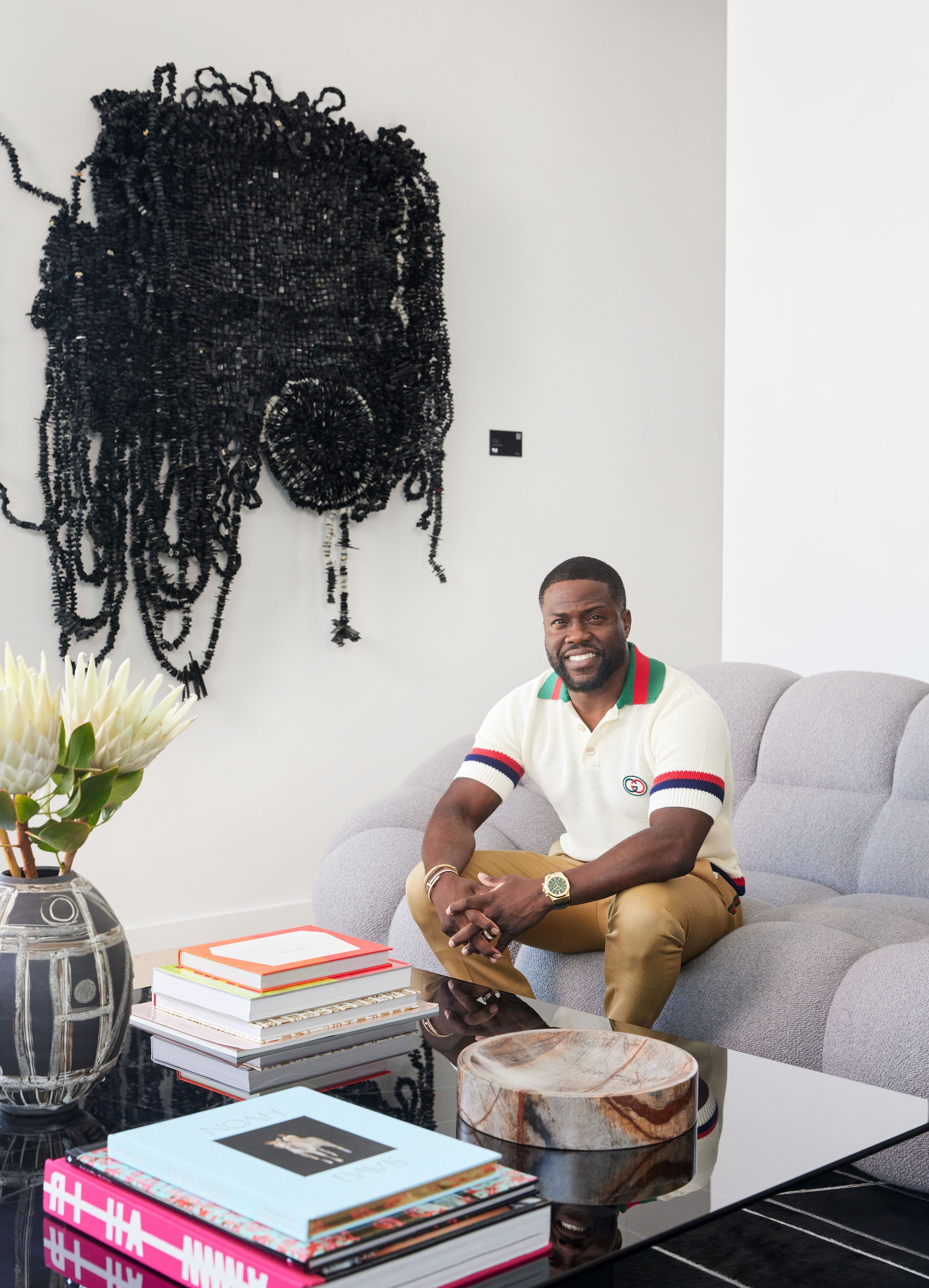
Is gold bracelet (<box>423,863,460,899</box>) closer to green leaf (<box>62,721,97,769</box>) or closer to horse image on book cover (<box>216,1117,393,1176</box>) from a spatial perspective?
green leaf (<box>62,721,97,769</box>)

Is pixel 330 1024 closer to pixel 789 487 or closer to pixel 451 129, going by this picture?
pixel 789 487

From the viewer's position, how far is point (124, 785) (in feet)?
4.16

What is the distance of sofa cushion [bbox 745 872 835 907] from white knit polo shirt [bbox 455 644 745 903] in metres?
0.27

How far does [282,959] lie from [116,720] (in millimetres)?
343

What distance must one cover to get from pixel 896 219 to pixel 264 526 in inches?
70.4

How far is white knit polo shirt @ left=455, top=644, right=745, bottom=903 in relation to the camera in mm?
1921

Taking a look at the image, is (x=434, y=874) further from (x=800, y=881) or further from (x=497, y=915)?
(x=800, y=881)

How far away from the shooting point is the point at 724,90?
13.9 ft

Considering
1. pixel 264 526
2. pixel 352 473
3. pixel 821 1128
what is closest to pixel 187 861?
pixel 264 526

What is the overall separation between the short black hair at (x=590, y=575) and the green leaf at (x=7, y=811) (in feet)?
3.51

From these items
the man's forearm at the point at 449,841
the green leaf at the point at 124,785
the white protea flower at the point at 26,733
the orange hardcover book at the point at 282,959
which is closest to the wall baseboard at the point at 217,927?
the man's forearm at the point at 449,841

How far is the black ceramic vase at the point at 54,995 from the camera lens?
1.13 meters

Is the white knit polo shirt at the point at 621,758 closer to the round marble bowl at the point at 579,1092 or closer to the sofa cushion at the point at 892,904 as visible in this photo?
the sofa cushion at the point at 892,904

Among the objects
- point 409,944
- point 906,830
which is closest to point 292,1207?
point 409,944
